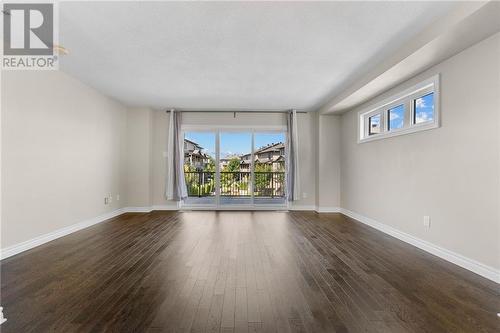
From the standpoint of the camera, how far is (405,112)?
3516mm

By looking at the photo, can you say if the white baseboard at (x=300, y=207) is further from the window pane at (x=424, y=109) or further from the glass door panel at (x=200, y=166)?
the window pane at (x=424, y=109)

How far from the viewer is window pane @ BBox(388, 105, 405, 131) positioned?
3.65 metres

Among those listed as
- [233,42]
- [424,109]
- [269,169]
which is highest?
[233,42]

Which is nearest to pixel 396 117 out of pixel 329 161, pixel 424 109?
pixel 424 109

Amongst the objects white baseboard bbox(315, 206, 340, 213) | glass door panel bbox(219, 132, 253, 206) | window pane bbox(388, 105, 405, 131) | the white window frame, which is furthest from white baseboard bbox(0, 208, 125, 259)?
window pane bbox(388, 105, 405, 131)

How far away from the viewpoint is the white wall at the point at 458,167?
89.7 inches

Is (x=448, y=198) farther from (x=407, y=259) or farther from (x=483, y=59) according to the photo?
(x=483, y=59)

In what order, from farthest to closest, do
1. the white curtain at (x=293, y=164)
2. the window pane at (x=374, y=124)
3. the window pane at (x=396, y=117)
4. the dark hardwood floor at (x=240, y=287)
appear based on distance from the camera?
the white curtain at (x=293, y=164) → the window pane at (x=374, y=124) → the window pane at (x=396, y=117) → the dark hardwood floor at (x=240, y=287)

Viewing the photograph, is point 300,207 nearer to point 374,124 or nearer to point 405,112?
point 374,124

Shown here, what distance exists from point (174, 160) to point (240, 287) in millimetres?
4260

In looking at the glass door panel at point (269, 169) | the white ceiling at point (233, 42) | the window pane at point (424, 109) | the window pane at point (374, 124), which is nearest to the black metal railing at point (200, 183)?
the glass door panel at point (269, 169)

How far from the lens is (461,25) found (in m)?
2.09

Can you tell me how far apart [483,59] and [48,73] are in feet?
17.2

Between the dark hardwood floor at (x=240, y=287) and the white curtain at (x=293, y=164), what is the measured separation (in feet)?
7.39
